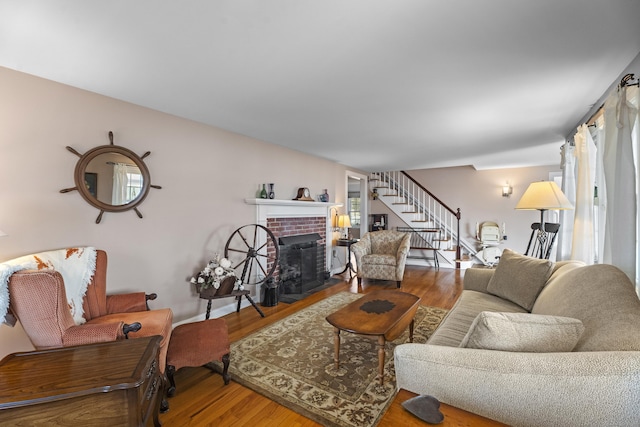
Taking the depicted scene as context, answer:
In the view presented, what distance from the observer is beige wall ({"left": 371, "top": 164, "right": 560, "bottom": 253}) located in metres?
6.50

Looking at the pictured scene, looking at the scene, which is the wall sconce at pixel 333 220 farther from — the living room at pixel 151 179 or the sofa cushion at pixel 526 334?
the sofa cushion at pixel 526 334

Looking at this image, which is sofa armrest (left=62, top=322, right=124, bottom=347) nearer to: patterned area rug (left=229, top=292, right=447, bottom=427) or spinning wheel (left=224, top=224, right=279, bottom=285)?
patterned area rug (left=229, top=292, right=447, bottom=427)

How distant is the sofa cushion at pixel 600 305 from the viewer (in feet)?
3.59

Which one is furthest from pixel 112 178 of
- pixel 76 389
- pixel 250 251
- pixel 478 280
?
pixel 478 280

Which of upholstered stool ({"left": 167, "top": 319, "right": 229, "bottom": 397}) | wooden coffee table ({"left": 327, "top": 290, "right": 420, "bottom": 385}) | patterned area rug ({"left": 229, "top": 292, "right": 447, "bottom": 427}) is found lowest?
patterned area rug ({"left": 229, "top": 292, "right": 447, "bottom": 427})

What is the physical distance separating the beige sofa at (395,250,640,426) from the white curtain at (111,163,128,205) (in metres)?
2.70

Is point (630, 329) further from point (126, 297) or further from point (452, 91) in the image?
point (126, 297)

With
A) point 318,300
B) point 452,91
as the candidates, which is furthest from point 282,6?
point 318,300

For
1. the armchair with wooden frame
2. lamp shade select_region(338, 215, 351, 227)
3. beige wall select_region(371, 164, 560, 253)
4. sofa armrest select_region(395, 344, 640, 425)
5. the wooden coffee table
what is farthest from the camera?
beige wall select_region(371, 164, 560, 253)

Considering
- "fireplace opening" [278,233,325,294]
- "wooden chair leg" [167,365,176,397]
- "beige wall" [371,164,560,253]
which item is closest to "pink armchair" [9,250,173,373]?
"wooden chair leg" [167,365,176,397]

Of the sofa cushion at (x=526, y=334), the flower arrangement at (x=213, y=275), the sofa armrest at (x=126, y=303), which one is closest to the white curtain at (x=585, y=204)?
the sofa cushion at (x=526, y=334)

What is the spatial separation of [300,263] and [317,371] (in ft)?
8.09

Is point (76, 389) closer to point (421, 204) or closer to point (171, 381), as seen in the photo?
point (171, 381)

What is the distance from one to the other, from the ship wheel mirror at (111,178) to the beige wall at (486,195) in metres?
6.23
